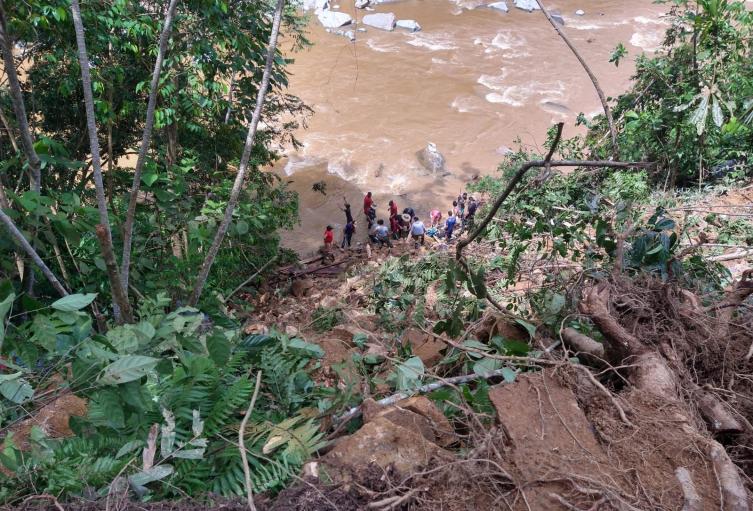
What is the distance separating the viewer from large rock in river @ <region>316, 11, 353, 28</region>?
21344 mm

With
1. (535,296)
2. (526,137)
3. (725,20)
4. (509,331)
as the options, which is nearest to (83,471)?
(509,331)

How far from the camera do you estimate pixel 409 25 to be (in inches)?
847

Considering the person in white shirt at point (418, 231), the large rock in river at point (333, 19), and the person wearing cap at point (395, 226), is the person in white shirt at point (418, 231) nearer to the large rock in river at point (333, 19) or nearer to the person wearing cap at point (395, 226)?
the person wearing cap at point (395, 226)

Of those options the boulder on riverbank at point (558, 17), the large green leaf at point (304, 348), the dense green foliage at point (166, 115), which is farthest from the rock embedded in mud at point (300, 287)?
the boulder on riverbank at point (558, 17)

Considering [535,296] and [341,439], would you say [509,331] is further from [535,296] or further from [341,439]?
[341,439]

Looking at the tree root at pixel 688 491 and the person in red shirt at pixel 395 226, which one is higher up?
the tree root at pixel 688 491

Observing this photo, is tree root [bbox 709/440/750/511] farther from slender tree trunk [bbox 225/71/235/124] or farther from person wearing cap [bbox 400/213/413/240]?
person wearing cap [bbox 400/213/413/240]

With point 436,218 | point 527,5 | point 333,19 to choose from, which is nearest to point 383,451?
point 436,218

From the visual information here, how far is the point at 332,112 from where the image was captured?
53.1 feet

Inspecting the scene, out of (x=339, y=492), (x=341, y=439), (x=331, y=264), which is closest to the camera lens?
(x=339, y=492)

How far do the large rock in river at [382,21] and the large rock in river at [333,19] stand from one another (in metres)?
0.82

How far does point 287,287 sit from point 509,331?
595 cm

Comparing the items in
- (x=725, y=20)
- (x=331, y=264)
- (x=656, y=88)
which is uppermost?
(x=725, y=20)

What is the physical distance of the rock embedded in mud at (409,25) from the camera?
21.5m
